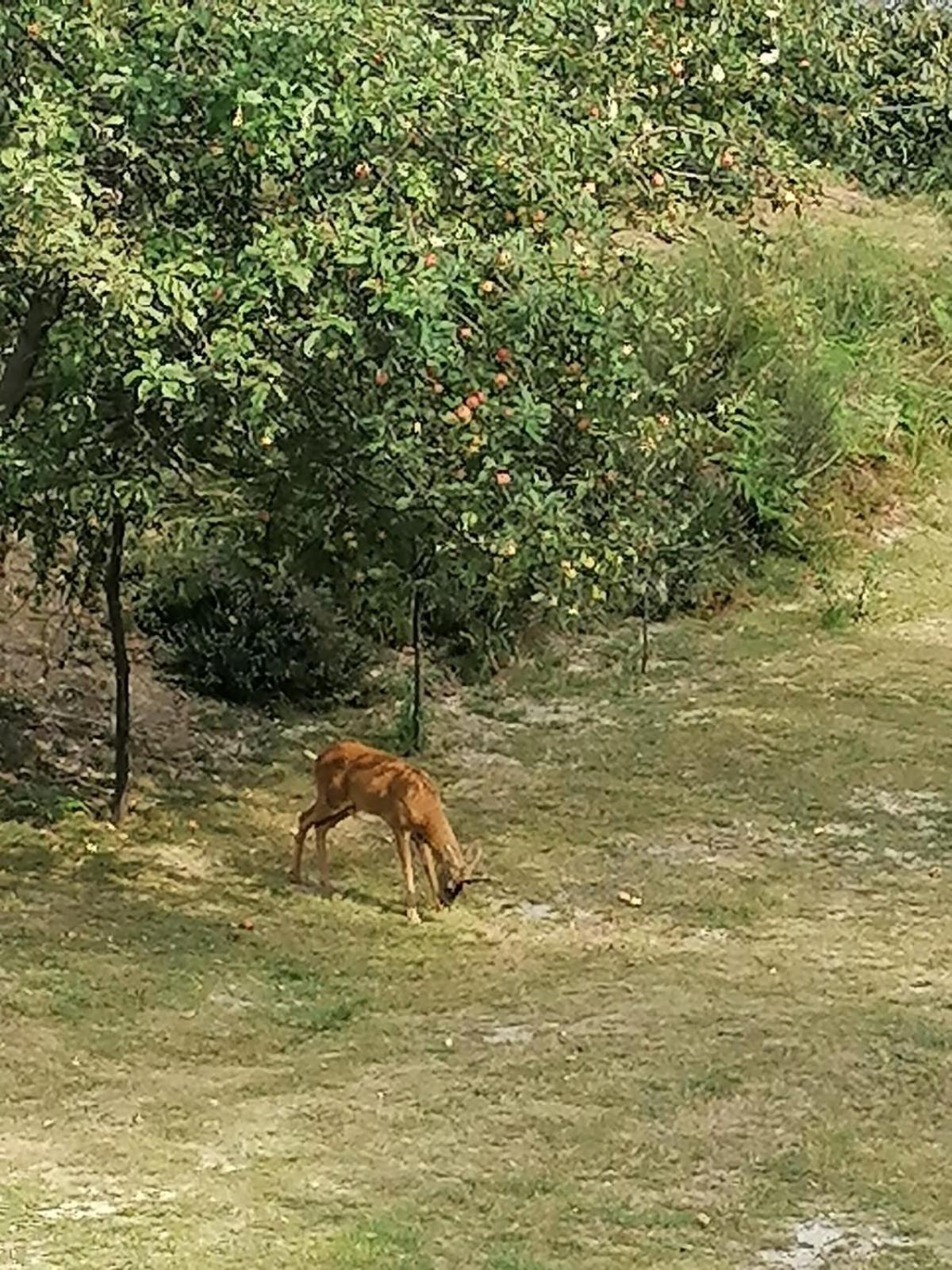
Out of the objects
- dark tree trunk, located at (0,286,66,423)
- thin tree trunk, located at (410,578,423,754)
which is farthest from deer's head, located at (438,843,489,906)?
dark tree trunk, located at (0,286,66,423)

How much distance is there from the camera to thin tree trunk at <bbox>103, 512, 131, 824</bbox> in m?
7.24

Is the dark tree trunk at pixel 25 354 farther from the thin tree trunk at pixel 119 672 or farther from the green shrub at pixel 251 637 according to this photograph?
the green shrub at pixel 251 637

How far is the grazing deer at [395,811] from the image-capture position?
666 cm

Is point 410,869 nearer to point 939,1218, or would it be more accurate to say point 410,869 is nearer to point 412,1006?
point 412,1006

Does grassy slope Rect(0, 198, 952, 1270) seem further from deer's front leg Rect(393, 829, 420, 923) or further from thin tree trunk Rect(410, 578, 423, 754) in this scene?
thin tree trunk Rect(410, 578, 423, 754)

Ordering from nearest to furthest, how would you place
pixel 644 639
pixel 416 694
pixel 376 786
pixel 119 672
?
pixel 376 786 → pixel 119 672 → pixel 416 694 → pixel 644 639

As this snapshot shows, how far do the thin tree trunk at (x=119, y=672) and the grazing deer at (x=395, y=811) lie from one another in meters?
0.93

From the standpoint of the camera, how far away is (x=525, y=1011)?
5.75m

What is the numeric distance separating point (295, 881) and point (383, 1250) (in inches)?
123

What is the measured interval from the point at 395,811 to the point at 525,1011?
1.12 m

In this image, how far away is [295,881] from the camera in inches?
278

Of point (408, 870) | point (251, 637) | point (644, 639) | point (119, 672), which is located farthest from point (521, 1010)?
point (644, 639)

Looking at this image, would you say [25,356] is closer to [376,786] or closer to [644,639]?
[376,786]

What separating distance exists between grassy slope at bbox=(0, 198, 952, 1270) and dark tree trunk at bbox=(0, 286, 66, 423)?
5.50 ft
